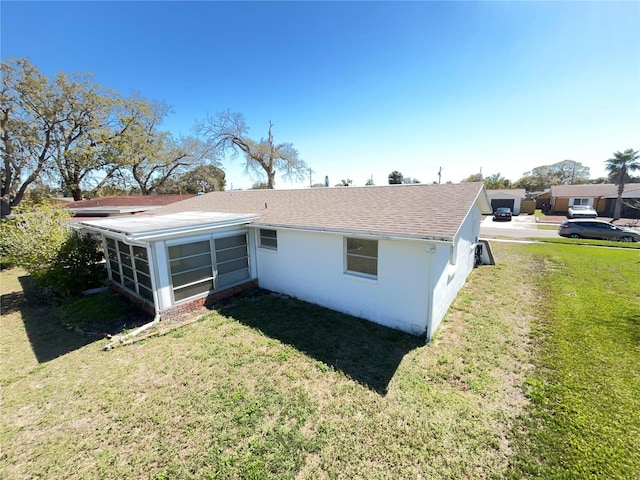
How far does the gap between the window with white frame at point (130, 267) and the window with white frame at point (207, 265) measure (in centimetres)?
81

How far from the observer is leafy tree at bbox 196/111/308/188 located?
33156 millimetres

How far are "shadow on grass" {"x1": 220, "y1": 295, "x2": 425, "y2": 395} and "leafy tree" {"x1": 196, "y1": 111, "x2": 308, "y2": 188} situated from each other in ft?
96.1

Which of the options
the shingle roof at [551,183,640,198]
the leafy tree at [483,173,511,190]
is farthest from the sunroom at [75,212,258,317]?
the leafy tree at [483,173,511,190]

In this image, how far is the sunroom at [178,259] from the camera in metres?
7.86

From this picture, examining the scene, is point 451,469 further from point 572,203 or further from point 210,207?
point 572,203

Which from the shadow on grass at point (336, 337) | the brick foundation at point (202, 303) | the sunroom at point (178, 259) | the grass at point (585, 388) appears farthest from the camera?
the brick foundation at point (202, 303)

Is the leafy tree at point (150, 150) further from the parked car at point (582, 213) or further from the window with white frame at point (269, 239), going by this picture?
the parked car at point (582, 213)

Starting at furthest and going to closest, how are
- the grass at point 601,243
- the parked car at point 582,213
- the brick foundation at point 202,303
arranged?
1. the parked car at point 582,213
2. the grass at point 601,243
3. the brick foundation at point 202,303

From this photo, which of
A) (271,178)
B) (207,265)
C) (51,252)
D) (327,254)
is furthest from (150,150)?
(327,254)

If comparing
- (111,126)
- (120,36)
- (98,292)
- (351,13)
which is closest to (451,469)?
(98,292)

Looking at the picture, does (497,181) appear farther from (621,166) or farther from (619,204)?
(619,204)

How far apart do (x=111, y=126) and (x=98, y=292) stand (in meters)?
24.3

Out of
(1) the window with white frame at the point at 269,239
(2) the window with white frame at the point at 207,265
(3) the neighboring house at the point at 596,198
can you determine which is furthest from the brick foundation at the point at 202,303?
(3) the neighboring house at the point at 596,198

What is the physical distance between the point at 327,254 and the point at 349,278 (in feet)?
3.39
